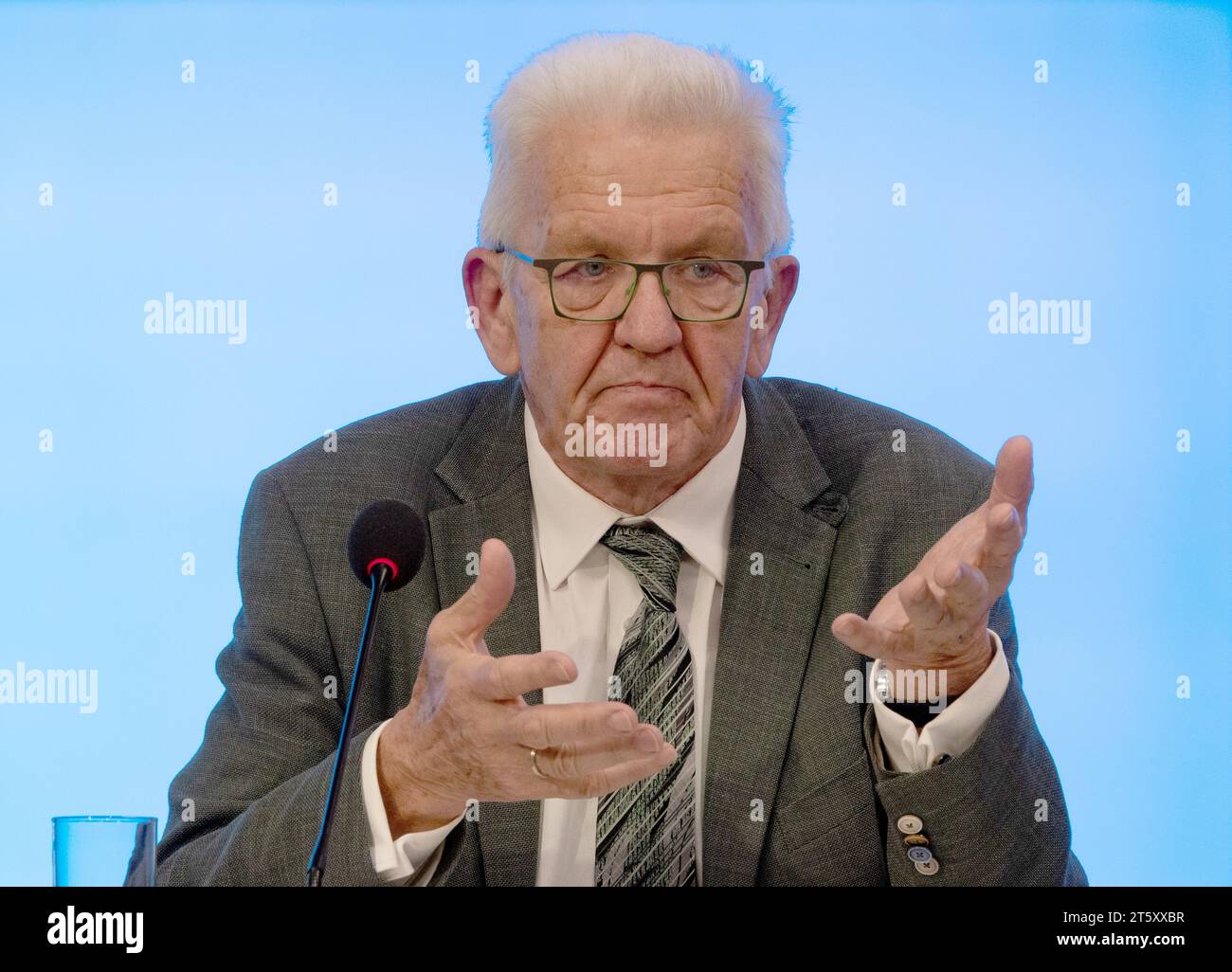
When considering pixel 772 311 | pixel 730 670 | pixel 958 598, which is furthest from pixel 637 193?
pixel 958 598

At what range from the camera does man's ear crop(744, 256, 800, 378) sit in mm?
2533

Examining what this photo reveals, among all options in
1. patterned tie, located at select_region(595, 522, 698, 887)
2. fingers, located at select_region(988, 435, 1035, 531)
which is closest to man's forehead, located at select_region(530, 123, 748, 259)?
patterned tie, located at select_region(595, 522, 698, 887)

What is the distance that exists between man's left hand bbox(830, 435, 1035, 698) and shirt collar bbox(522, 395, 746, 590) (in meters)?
0.51

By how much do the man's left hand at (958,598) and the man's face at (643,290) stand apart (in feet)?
1.83

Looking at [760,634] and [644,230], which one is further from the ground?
[644,230]

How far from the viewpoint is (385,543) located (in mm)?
1820

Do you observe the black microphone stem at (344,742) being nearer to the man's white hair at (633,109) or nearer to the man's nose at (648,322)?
the man's nose at (648,322)

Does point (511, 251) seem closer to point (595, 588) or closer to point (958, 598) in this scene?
point (595, 588)

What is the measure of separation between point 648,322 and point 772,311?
14.5 inches
